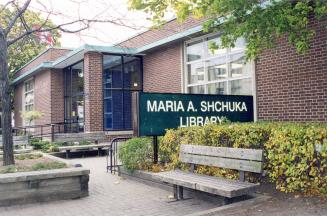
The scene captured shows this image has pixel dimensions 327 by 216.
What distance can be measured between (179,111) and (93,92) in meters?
8.48

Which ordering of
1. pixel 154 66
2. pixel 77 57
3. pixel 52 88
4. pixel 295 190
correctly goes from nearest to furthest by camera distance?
pixel 295 190, pixel 154 66, pixel 77 57, pixel 52 88

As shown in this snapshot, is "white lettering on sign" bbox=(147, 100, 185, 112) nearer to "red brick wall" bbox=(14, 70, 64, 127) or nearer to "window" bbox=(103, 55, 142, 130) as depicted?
"window" bbox=(103, 55, 142, 130)

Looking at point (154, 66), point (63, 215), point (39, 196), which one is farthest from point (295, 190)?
point (154, 66)

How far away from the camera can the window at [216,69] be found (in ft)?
38.4

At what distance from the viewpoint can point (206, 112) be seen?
9.20 meters

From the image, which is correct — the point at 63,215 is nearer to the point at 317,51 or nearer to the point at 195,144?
the point at 195,144

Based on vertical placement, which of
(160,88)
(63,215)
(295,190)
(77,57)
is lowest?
(63,215)

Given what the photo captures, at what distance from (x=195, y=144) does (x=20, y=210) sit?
3375 millimetres

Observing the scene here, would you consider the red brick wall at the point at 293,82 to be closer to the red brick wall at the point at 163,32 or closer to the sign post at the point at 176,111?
the sign post at the point at 176,111

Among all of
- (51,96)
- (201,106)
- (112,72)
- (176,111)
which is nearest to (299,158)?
(176,111)

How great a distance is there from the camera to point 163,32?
49.2 feet

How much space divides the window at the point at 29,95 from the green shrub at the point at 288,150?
20264mm

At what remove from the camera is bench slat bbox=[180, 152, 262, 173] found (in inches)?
227

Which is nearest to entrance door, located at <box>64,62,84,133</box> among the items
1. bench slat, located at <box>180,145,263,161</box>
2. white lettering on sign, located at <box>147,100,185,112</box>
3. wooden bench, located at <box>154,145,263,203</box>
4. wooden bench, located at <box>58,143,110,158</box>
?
wooden bench, located at <box>58,143,110,158</box>
